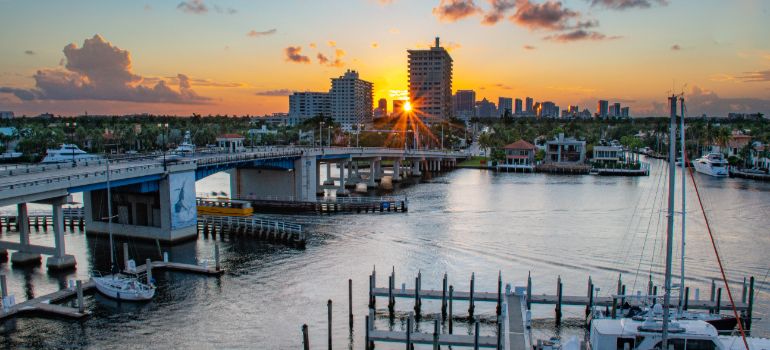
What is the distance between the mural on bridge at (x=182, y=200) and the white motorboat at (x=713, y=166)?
103689mm

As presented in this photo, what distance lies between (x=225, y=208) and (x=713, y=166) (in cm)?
9858

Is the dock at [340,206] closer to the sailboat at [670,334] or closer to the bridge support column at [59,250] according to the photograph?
the bridge support column at [59,250]

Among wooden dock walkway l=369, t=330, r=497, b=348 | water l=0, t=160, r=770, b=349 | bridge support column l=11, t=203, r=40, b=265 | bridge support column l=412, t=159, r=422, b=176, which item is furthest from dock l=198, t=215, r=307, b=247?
bridge support column l=412, t=159, r=422, b=176

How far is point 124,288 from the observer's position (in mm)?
38219

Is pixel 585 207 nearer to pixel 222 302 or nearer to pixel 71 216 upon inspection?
pixel 222 302

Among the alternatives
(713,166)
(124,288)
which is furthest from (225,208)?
(713,166)

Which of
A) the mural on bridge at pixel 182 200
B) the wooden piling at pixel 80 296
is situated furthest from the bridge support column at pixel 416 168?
the wooden piling at pixel 80 296

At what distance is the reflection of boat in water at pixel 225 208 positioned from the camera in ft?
225

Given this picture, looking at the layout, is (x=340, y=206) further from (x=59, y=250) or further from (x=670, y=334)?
(x=670, y=334)

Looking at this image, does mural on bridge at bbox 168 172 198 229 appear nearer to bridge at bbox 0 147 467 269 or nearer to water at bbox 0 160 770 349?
bridge at bbox 0 147 467 269

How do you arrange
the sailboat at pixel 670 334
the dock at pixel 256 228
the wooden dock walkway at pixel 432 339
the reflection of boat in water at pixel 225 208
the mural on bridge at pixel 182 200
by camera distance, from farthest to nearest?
1. the reflection of boat in water at pixel 225 208
2. the dock at pixel 256 228
3. the mural on bridge at pixel 182 200
4. the wooden dock walkway at pixel 432 339
5. the sailboat at pixel 670 334

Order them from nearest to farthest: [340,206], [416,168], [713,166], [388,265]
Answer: [388,265], [340,206], [713,166], [416,168]

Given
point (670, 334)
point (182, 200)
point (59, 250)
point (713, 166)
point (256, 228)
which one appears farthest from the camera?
point (713, 166)

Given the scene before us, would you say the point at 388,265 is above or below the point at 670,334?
below
